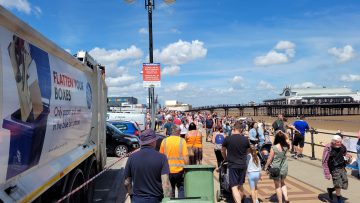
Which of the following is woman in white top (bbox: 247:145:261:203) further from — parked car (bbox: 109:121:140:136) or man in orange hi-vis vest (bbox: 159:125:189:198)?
parked car (bbox: 109:121:140:136)

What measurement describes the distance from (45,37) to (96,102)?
171 inches

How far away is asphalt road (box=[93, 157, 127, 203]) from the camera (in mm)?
9609

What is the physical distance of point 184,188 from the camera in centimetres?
707

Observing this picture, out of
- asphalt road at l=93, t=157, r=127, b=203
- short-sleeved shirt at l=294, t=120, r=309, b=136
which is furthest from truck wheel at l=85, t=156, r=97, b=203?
short-sleeved shirt at l=294, t=120, r=309, b=136

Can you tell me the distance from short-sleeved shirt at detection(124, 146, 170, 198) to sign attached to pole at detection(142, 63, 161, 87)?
10.5 meters

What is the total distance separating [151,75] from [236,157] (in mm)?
8088

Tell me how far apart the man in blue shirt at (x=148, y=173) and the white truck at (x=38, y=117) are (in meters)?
0.97

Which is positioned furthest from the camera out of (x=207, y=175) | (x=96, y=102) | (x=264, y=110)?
(x=264, y=110)

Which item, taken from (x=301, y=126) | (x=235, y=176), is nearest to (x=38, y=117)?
(x=235, y=176)

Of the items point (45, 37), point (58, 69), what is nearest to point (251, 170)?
point (58, 69)

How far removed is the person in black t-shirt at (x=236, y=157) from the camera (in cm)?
768

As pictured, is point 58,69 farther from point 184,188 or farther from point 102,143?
point 102,143

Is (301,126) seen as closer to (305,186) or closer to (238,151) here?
(305,186)

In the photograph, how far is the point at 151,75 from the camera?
600 inches
